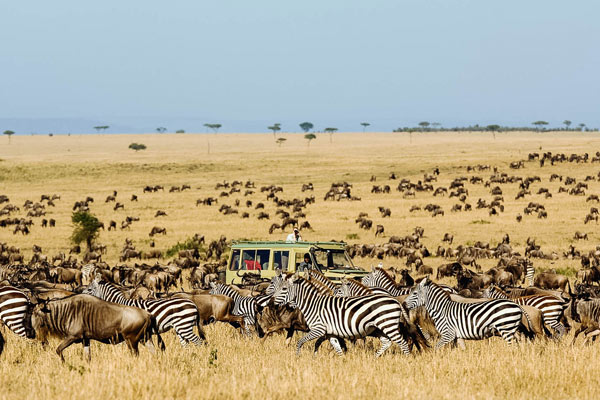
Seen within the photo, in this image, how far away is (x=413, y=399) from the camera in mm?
9539

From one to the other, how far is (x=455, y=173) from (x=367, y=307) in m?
69.0

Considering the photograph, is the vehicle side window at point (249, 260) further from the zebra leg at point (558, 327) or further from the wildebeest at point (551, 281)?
the wildebeest at point (551, 281)

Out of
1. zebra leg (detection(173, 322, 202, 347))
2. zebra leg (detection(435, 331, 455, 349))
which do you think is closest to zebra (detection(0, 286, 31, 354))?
zebra leg (detection(173, 322, 202, 347))

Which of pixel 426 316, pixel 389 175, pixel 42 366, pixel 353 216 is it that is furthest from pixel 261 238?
pixel 389 175

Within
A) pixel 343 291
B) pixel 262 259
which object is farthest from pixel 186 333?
pixel 262 259

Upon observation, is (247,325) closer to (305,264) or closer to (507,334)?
(305,264)

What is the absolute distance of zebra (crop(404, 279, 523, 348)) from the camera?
1322 centimetres

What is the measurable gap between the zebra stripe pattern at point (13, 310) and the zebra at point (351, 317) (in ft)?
14.5

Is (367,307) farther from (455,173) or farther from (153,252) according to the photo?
(455,173)

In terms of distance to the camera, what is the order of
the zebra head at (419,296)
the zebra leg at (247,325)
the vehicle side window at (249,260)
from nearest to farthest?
the zebra head at (419,296), the zebra leg at (247,325), the vehicle side window at (249,260)

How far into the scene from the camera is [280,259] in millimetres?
20672

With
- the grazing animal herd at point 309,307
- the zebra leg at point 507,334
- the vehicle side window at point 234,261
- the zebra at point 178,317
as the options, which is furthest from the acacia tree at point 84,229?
the zebra leg at point 507,334

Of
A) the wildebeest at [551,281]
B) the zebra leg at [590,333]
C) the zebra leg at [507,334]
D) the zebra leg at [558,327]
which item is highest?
the zebra leg at [507,334]

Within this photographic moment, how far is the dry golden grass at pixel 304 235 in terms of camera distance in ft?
33.3
